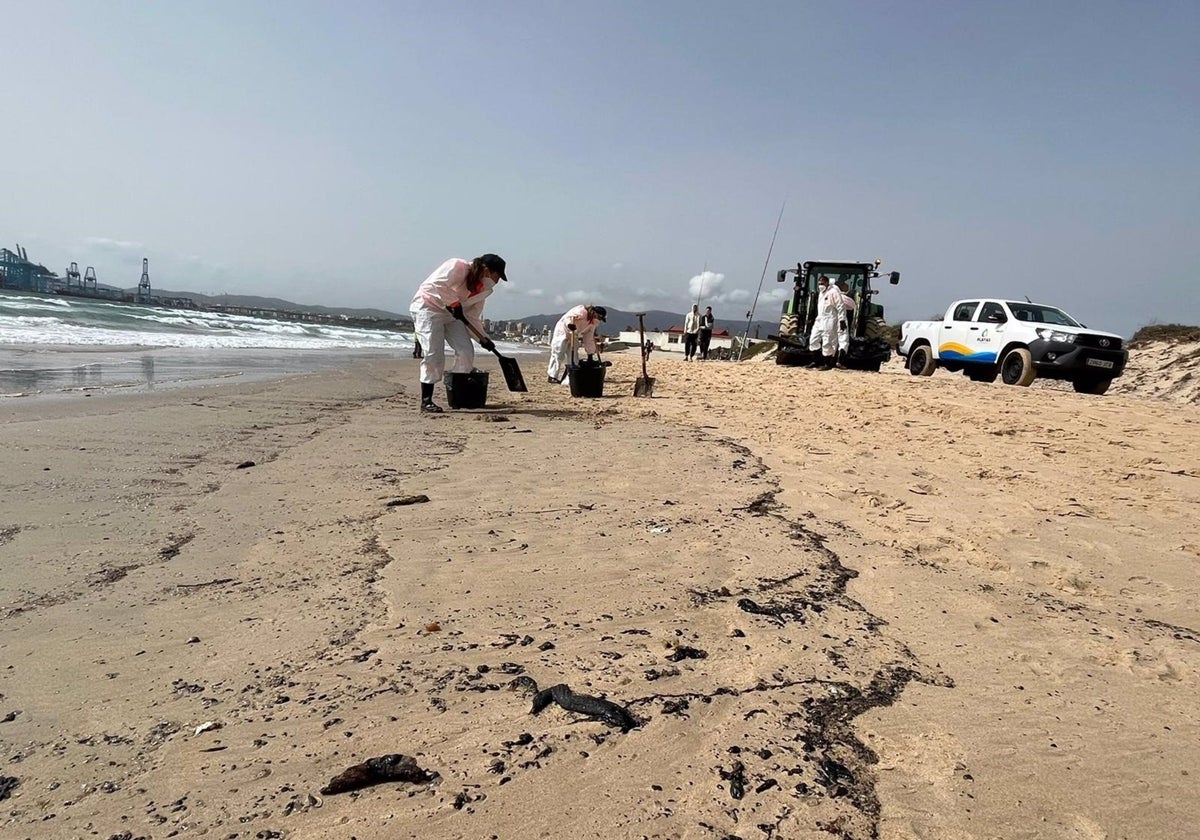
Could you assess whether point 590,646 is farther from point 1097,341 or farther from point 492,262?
point 1097,341

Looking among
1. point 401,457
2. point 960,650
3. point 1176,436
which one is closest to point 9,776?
point 960,650

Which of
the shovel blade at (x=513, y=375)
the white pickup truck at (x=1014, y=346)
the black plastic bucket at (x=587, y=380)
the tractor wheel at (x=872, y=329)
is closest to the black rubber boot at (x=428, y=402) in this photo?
the shovel blade at (x=513, y=375)

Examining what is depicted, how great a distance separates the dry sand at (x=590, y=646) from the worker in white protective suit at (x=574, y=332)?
583 cm

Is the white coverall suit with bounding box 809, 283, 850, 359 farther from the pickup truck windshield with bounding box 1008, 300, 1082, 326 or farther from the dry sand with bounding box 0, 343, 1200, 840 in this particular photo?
the dry sand with bounding box 0, 343, 1200, 840

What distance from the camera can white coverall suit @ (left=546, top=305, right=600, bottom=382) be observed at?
1008cm

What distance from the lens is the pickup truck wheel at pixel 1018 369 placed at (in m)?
10.7

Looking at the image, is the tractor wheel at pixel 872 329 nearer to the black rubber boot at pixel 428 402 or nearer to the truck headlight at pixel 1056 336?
the truck headlight at pixel 1056 336

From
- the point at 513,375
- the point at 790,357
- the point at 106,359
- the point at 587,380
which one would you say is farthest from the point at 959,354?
the point at 106,359

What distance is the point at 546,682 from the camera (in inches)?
69.2

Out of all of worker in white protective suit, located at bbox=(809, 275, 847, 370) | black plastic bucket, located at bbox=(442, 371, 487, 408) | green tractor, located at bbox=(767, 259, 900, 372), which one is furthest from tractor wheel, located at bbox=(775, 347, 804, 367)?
black plastic bucket, located at bbox=(442, 371, 487, 408)

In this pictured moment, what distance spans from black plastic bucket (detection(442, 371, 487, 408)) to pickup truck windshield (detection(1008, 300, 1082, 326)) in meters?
9.36

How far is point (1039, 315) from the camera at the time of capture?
37.8ft

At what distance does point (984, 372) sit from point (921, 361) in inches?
65.2

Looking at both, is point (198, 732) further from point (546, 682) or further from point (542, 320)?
point (542, 320)
